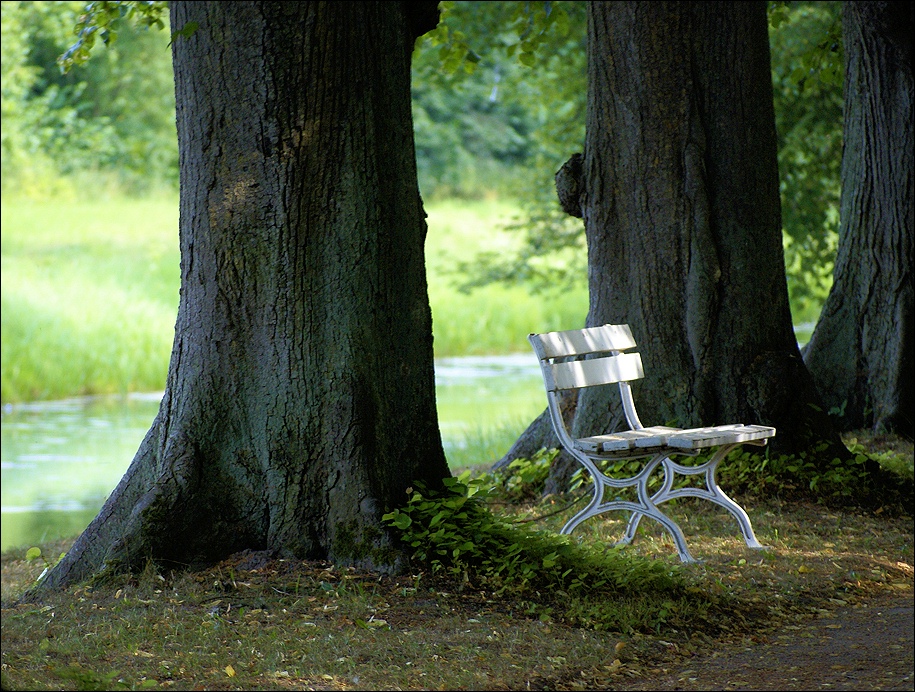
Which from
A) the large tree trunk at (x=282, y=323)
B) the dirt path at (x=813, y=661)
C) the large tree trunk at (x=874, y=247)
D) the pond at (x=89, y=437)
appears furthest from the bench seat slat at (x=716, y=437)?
the pond at (x=89, y=437)

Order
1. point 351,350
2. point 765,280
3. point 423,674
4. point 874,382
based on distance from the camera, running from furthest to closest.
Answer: point 874,382
point 765,280
point 351,350
point 423,674

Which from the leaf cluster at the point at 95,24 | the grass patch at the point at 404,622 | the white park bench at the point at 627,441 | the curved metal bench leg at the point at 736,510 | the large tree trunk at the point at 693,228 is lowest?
the grass patch at the point at 404,622

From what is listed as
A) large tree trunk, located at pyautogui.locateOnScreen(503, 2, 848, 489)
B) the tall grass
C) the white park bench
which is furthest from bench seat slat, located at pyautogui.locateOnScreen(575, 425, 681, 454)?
the tall grass

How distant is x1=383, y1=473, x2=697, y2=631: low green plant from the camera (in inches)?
189

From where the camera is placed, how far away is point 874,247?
28.3ft

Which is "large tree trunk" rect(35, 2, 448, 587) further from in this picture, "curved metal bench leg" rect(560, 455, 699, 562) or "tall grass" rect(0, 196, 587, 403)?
"tall grass" rect(0, 196, 587, 403)

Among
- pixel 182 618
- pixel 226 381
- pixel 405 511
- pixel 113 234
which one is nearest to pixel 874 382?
pixel 405 511

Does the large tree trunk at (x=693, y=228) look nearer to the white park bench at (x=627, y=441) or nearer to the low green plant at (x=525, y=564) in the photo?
the white park bench at (x=627, y=441)

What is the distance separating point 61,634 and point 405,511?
4.95 ft

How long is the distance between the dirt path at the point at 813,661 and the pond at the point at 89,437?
20.6 ft

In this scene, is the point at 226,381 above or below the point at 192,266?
below

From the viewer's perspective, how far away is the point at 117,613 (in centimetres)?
459

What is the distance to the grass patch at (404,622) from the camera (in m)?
3.95

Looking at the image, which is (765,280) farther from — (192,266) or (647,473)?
(192,266)
